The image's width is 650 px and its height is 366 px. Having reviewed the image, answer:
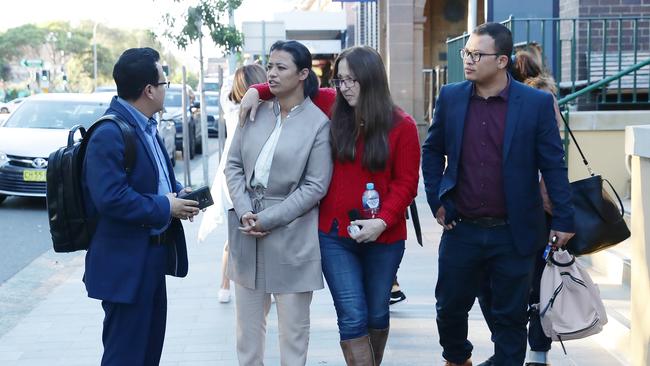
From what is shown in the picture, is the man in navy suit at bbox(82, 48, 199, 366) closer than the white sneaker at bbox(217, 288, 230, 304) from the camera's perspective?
Yes

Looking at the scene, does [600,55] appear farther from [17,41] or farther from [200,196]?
[17,41]

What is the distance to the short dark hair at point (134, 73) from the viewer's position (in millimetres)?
4312

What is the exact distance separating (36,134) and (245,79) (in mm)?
8504

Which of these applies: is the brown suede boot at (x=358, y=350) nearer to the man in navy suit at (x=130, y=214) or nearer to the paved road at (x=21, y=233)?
the man in navy suit at (x=130, y=214)

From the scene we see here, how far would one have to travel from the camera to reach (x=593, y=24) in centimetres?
1202

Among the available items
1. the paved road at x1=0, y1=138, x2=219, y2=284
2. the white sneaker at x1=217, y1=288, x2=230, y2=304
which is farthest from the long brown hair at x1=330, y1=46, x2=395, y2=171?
the paved road at x1=0, y1=138, x2=219, y2=284

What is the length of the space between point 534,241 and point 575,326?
61 cm

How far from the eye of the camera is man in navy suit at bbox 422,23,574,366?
494 centimetres

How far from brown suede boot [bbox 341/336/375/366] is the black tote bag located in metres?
1.29

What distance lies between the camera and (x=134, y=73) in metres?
4.32

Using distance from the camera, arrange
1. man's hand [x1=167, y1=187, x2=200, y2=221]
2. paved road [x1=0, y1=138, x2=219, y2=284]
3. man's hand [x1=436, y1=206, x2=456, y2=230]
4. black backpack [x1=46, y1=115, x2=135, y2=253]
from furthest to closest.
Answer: paved road [x1=0, y1=138, x2=219, y2=284], man's hand [x1=436, y1=206, x2=456, y2=230], man's hand [x1=167, y1=187, x2=200, y2=221], black backpack [x1=46, y1=115, x2=135, y2=253]

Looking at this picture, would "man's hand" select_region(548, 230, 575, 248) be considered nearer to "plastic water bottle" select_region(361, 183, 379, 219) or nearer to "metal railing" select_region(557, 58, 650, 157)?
"plastic water bottle" select_region(361, 183, 379, 219)

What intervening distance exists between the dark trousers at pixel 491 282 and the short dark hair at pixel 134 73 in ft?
6.17

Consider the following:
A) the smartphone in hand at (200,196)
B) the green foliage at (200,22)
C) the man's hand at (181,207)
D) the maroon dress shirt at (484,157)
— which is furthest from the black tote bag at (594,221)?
the green foliage at (200,22)
